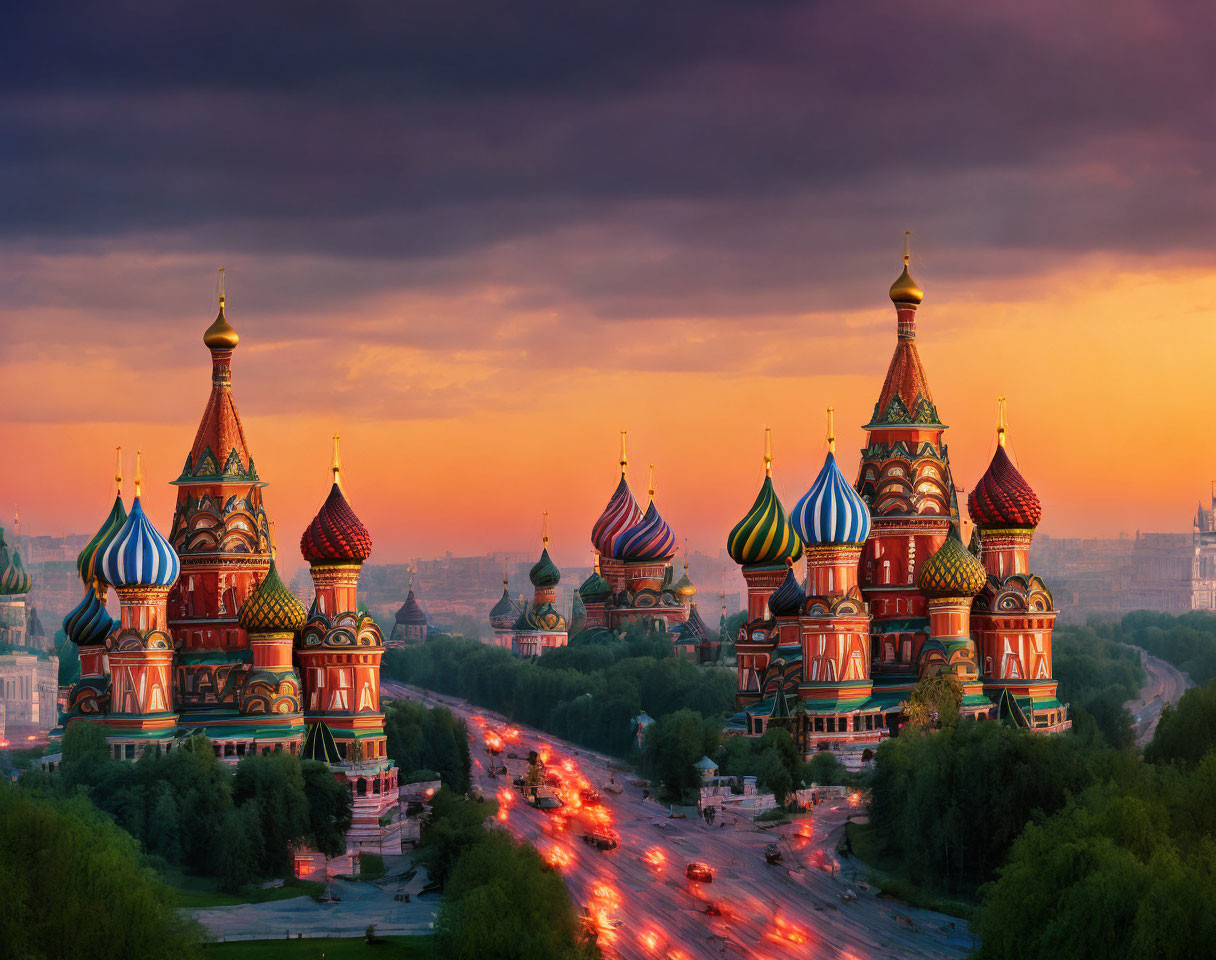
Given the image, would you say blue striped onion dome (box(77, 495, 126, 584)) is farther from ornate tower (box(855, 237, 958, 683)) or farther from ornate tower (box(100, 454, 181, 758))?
ornate tower (box(855, 237, 958, 683))

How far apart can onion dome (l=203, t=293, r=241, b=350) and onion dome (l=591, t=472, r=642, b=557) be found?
3567cm

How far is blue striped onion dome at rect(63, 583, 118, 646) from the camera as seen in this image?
7856cm

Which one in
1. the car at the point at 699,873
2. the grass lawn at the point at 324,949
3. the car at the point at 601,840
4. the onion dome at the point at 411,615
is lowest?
the grass lawn at the point at 324,949

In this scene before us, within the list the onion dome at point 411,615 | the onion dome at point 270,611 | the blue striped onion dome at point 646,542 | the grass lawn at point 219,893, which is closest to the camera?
the grass lawn at point 219,893

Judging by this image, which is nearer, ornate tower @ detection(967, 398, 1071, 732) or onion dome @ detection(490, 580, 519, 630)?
ornate tower @ detection(967, 398, 1071, 732)

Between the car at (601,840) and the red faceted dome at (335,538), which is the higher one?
the red faceted dome at (335,538)

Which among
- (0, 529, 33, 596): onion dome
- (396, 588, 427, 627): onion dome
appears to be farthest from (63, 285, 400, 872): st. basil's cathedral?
(396, 588, 427, 627): onion dome

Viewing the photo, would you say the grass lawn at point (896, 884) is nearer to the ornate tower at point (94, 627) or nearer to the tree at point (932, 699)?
the tree at point (932, 699)

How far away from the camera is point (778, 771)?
247 feet

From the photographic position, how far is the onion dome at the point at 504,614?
158 m

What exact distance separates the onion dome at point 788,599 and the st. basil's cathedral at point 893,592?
7cm

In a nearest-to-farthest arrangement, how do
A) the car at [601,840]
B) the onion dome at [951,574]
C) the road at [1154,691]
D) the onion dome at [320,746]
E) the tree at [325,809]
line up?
the car at [601,840] → the tree at [325,809] → the onion dome at [320,746] → the onion dome at [951,574] → the road at [1154,691]

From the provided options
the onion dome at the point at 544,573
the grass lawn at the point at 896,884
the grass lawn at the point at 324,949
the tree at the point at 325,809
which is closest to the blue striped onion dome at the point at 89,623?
the tree at the point at 325,809

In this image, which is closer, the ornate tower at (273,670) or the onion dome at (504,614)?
the ornate tower at (273,670)
